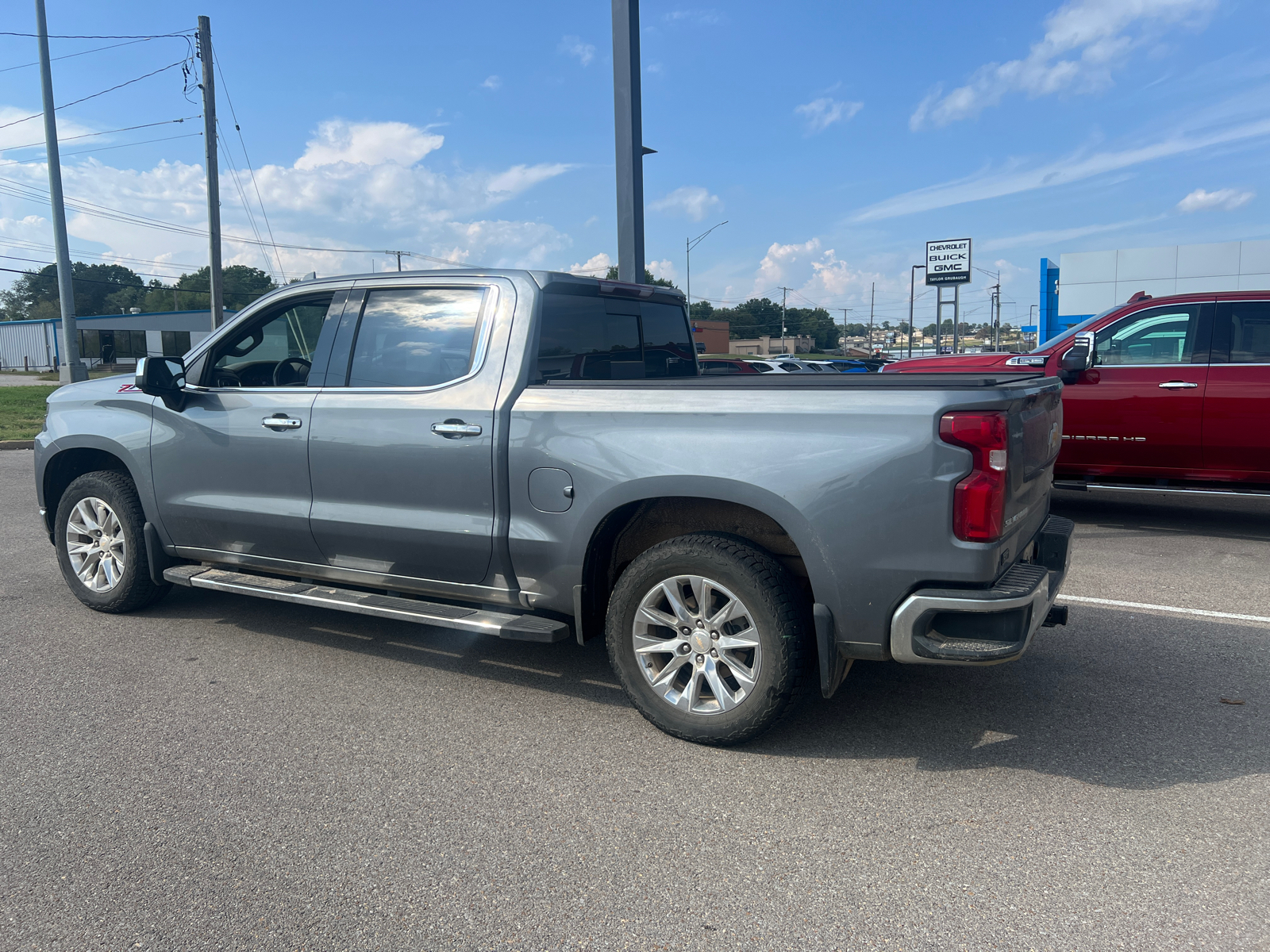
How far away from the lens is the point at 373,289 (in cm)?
459

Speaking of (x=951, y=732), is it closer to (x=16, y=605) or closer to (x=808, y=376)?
(x=808, y=376)

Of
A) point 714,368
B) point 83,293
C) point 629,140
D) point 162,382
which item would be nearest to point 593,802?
point 162,382

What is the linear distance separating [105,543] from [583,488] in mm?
3345

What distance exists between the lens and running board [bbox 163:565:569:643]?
13.1ft

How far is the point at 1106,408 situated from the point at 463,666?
20.3ft

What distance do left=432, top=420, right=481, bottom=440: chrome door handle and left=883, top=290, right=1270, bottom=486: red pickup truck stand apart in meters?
4.83

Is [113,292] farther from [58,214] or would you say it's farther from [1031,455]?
[1031,455]

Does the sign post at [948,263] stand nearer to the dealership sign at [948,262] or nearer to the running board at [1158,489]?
the dealership sign at [948,262]

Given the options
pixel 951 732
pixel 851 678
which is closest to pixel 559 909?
pixel 951 732

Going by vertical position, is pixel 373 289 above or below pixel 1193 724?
above

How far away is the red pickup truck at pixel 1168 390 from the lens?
7641 millimetres

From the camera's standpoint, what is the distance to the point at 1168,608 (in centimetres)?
567

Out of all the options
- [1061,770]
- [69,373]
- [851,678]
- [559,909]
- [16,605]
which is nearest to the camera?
[559,909]

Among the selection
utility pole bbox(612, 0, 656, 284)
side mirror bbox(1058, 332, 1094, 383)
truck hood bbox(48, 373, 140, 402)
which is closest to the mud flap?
truck hood bbox(48, 373, 140, 402)
